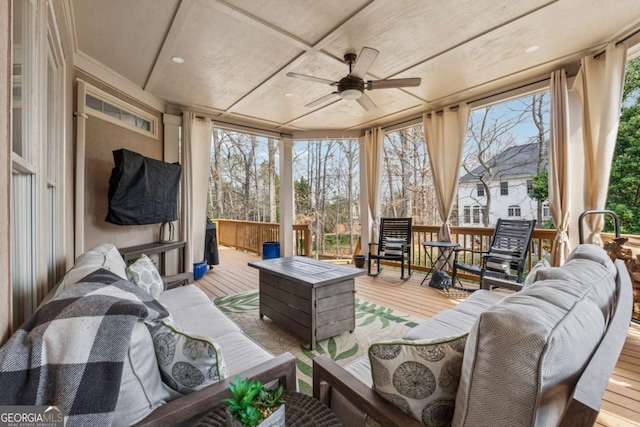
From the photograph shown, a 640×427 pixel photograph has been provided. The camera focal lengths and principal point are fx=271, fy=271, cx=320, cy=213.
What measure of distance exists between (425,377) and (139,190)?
363 cm

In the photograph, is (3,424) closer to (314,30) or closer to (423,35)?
(314,30)

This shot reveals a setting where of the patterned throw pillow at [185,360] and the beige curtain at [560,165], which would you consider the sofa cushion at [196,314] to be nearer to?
the patterned throw pillow at [185,360]

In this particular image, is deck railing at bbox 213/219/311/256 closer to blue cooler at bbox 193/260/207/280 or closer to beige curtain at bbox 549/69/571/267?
blue cooler at bbox 193/260/207/280

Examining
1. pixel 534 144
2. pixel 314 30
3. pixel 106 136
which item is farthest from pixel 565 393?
pixel 534 144

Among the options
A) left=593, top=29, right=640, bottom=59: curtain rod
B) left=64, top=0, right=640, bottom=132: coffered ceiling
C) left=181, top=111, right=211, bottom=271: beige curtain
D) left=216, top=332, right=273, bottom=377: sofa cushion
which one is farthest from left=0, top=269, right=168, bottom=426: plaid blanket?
left=593, top=29, right=640, bottom=59: curtain rod

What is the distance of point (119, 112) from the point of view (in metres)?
3.47

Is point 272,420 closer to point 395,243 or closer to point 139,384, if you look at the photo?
point 139,384

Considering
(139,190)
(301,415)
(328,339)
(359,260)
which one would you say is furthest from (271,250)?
(301,415)

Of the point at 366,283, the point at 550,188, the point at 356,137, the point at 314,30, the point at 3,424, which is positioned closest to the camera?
the point at 3,424

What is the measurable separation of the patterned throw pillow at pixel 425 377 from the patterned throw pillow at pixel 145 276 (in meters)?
1.81

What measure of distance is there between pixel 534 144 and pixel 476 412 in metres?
6.82

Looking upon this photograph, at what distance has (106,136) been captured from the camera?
3.29 meters

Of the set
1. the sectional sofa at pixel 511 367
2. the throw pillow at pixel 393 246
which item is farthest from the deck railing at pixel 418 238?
the sectional sofa at pixel 511 367

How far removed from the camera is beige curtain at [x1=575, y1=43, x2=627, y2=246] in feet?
8.64
